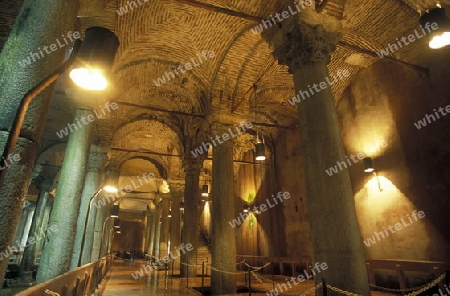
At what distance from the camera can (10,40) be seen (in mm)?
2693

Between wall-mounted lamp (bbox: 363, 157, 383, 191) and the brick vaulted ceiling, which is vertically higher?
the brick vaulted ceiling

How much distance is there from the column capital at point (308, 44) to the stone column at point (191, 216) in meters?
8.21

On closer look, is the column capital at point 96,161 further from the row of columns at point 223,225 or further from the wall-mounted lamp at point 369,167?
the wall-mounted lamp at point 369,167

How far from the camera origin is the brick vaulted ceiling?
6926 mm

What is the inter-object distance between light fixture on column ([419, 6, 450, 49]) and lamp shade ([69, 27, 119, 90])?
15.3 feet

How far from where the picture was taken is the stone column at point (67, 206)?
5117 millimetres

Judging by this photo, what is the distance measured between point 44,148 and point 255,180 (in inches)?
436

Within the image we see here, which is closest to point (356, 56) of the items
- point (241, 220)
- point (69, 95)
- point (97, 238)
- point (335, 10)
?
Result: point (335, 10)

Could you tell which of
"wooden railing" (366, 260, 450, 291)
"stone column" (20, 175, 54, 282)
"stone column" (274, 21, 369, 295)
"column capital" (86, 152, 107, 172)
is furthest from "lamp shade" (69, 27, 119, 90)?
"stone column" (20, 175, 54, 282)

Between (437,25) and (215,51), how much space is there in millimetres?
6041

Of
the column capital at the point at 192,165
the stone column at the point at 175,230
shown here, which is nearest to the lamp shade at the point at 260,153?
the column capital at the point at 192,165

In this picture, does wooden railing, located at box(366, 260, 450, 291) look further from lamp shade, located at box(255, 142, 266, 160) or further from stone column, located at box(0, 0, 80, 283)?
stone column, located at box(0, 0, 80, 283)

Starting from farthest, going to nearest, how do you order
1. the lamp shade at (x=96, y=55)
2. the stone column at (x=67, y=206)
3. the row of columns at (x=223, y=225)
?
1. the stone column at (x=67, y=206)
2. the row of columns at (x=223, y=225)
3. the lamp shade at (x=96, y=55)

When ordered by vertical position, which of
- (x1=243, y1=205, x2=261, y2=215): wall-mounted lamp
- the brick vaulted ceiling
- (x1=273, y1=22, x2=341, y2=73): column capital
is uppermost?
the brick vaulted ceiling
